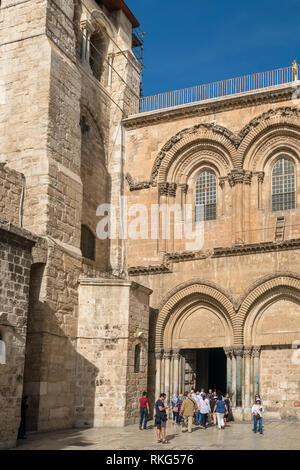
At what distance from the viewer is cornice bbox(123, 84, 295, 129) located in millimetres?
21750

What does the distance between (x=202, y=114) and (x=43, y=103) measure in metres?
6.47

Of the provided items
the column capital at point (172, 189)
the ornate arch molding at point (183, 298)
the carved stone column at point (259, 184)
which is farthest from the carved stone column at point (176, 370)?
the carved stone column at point (259, 184)

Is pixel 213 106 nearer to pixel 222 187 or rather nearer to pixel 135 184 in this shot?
→ pixel 222 187

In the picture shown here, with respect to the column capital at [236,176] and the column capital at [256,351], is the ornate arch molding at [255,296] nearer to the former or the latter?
the column capital at [256,351]

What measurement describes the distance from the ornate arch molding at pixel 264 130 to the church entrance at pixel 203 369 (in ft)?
23.7

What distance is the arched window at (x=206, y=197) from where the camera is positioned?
2261 cm

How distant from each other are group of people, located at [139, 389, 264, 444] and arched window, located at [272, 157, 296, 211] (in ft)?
22.4

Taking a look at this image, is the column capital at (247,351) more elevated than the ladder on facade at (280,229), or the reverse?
the ladder on facade at (280,229)

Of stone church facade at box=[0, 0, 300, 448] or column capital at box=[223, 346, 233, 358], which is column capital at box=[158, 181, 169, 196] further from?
column capital at box=[223, 346, 233, 358]

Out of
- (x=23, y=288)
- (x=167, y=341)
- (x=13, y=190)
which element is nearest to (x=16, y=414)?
(x=23, y=288)

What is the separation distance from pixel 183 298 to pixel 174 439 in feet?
21.9

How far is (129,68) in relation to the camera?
2603 centimetres

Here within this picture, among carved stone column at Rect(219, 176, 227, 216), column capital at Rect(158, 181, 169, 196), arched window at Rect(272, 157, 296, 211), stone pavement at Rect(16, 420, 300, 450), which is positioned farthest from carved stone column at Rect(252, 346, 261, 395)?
column capital at Rect(158, 181, 169, 196)

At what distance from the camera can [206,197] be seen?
74.9 ft
